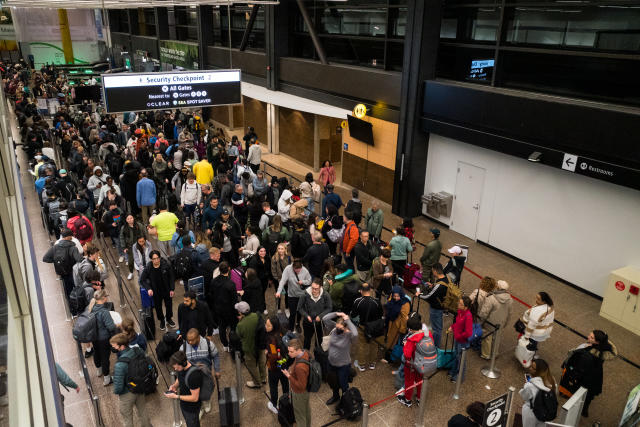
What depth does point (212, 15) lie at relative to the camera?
2550cm

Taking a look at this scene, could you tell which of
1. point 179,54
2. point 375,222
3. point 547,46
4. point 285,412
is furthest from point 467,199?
point 179,54

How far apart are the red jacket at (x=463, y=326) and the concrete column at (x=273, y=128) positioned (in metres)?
16.1

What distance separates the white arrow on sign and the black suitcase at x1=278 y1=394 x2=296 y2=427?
23.7 feet

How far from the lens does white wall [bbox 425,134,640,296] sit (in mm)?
9602

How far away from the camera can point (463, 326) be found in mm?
7113

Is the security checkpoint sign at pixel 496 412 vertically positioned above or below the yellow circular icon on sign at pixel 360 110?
below

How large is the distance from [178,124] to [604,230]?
15.5m

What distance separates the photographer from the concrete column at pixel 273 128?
71.4 feet

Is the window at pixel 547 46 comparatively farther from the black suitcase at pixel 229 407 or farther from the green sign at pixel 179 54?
the green sign at pixel 179 54

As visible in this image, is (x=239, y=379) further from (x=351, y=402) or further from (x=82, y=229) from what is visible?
(x=82, y=229)

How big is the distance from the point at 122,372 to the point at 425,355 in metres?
3.65

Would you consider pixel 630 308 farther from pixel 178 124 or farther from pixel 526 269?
pixel 178 124

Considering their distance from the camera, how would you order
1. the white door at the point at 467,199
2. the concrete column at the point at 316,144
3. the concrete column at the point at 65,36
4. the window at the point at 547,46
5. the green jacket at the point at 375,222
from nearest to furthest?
1. the window at the point at 547,46
2. the green jacket at the point at 375,222
3. the white door at the point at 467,199
4. the concrete column at the point at 316,144
5. the concrete column at the point at 65,36

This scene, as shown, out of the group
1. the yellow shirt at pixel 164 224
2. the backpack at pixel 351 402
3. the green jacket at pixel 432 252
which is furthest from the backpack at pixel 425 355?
the yellow shirt at pixel 164 224
